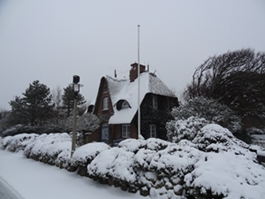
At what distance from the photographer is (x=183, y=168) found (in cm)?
400

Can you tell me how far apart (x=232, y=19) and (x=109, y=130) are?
42.7 feet

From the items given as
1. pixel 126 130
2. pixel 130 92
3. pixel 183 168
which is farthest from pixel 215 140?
pixel 130 92

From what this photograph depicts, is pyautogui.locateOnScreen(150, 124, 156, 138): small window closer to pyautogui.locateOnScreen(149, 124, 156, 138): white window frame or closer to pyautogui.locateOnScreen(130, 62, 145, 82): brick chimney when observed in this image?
pyautogui.locateOnScreen(149, 124, 156, 138): white window frame

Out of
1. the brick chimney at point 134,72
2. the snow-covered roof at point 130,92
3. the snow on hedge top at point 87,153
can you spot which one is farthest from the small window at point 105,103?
the snow on hedge top at point 87,153

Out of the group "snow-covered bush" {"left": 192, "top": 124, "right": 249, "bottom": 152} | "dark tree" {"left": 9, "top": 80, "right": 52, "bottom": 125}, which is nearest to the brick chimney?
"snow-covered bush" {"left": 192, "top": 124, "right": 249, "bottom": 152}

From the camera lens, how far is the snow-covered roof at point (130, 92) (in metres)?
15.4

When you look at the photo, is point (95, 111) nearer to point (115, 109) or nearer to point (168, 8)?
point (115, 109)

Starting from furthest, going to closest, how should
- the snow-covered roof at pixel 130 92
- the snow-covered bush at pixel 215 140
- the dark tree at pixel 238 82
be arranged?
the snow-covered roof at pixel 130 92, the dark tree at pixel 238 82, the snow-covered bush at pixel 215 140

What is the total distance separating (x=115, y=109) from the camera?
16734 mm

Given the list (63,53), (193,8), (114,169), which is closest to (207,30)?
(193,8)

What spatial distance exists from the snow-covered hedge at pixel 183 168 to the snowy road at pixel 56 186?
0.31 meters

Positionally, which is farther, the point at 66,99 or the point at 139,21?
the point at 66,99

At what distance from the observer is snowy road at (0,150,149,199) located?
4363 mm

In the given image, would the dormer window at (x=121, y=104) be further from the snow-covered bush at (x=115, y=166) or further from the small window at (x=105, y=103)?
the snow-covered bush at (x=115, y=166)
